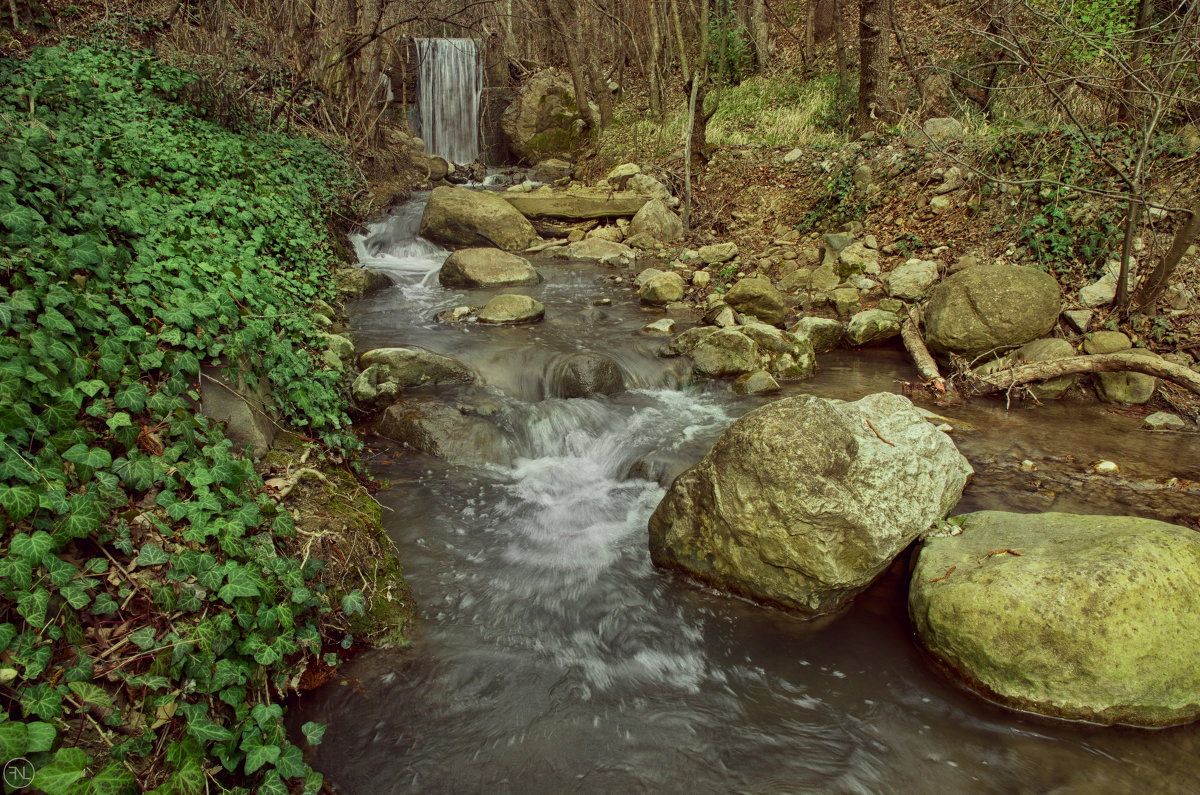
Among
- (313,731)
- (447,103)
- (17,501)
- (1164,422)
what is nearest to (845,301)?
(1164,422)

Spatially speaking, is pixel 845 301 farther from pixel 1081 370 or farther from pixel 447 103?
pixel 447 103

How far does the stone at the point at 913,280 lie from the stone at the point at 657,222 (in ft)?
17.5

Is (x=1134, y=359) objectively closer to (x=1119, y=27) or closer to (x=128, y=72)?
(x=1119, y=27)

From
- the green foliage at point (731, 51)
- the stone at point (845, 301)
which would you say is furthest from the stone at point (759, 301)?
the green foliage at point (731, 51)

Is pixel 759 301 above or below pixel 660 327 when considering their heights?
above

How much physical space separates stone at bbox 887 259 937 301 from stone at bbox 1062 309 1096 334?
1.76 meters

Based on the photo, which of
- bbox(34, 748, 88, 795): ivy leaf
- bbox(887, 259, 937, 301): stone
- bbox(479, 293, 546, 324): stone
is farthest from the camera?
bbox(479, 293, 546, 324): stone

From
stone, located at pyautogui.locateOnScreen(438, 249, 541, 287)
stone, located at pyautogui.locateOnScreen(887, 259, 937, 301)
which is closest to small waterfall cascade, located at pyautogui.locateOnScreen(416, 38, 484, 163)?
stone, located at pyautogui.locateOnScreen(438, 249, 541, 287)

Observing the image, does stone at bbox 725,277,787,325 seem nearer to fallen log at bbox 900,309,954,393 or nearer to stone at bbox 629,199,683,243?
fallen log at bbox 900,309,954,393

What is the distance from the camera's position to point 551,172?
1750cm

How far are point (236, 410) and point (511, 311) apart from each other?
5618 millimetres

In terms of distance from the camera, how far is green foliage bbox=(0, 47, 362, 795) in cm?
219

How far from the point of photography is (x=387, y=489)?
5199mm

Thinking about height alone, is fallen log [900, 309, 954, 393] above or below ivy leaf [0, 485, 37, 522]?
below
